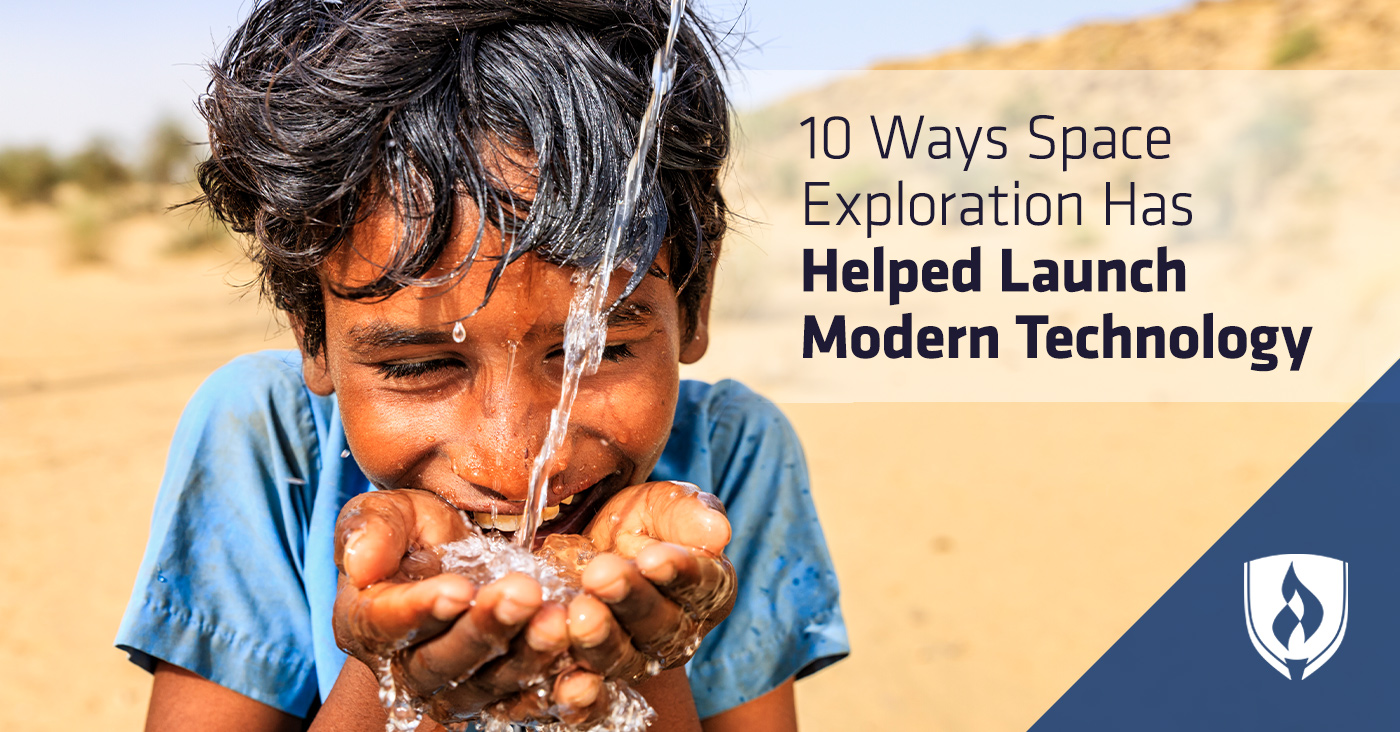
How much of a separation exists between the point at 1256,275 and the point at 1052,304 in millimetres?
1688

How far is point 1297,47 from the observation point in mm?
13852

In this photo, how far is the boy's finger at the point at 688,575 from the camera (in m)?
1.15

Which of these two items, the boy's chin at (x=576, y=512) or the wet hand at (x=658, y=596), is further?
the boy's chin at (x=576, y=512)

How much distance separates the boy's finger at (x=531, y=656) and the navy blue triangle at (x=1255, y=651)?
2.88m

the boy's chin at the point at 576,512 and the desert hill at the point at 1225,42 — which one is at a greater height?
the desert hill at the point at 1225,42

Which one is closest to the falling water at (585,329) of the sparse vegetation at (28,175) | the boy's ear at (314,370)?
the boy's ear at (314,370)

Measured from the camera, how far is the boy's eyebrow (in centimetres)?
148

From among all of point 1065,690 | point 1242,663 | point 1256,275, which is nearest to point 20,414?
point 1065,690

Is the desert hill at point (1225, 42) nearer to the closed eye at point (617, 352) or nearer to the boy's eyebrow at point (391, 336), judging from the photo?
the closed eye at point (617, 352)

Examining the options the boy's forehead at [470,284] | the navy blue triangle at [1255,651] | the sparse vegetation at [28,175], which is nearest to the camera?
the boy's forehead at [470,284]

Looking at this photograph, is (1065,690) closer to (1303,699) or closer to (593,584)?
(1303,699)

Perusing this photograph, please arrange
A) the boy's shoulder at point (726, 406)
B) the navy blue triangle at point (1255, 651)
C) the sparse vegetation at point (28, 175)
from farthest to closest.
Answer: the sparse vegetation at point (28, 175)
the navy blue triangle at point (1255, 651)
the boy's shoulder at point (726, 406)

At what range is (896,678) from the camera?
12.9ft

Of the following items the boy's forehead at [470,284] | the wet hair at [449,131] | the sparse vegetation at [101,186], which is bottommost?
the boy's forehead at [470,284]
